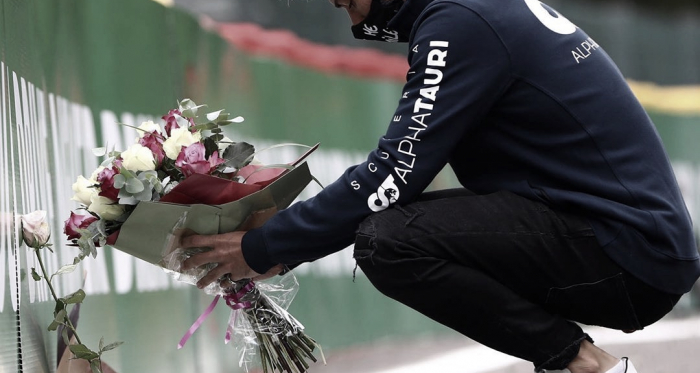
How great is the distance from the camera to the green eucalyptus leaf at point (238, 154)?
222 centimetres

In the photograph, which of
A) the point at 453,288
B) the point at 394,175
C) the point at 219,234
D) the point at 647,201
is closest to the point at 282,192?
the point at 219,234

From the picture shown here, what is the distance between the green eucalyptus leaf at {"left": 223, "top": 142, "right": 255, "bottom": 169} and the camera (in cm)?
222

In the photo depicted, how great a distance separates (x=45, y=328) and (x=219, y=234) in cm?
54

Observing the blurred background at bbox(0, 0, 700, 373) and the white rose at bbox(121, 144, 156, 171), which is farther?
the blurred background at bbox(0, 0, 700, 373)

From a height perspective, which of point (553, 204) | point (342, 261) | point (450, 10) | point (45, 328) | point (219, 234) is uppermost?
point (450, 10)

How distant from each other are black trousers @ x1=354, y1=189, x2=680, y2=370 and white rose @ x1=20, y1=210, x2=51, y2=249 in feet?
2.40

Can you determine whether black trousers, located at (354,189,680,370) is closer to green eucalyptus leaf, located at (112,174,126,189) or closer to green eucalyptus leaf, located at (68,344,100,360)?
green eucalyptus leaf, located at (112,174,126,189)

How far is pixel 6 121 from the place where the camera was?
2010 mm

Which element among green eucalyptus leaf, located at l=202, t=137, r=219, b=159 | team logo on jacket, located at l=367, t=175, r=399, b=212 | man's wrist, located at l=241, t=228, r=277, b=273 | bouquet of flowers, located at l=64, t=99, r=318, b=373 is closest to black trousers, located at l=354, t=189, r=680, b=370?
team logo on jacket, located at l=367, t=175, r=399, b=212

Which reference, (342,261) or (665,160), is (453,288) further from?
(342,261)

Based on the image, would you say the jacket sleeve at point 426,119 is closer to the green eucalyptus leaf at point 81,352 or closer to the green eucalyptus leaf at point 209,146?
the green eucalyptus leaf at point 209,146

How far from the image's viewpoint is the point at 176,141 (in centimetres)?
212

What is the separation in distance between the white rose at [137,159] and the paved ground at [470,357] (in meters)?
2.11

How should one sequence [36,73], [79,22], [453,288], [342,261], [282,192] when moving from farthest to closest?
[342,261] < [79,22] < [36,73] < [282,192] < [453,288]
